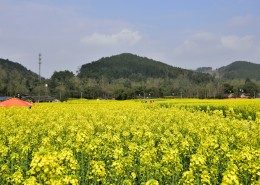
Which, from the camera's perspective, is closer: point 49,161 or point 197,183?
point 49,161

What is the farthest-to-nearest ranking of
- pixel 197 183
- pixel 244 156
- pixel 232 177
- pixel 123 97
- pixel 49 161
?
pixel 123 97 → pixel 244 156 → pixel 197 183 → pixel 232 177 → pixel 49 161

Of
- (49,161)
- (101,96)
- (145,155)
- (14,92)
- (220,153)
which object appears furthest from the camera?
(101,96)

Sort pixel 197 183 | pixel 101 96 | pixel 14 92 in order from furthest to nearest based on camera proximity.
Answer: pixel 101 96, pixel 14 92, pixel 197 183

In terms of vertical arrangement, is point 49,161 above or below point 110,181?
above

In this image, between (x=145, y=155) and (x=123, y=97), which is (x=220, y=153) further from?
(x=123, y=97)

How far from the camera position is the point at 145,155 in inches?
296

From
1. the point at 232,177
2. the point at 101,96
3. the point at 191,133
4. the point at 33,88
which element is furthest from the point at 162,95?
the point at 232,177

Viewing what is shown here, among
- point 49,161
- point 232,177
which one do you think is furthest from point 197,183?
point 49,161

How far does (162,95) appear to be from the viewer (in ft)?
465

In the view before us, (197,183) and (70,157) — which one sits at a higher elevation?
(70,157)

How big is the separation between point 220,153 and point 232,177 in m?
4.33

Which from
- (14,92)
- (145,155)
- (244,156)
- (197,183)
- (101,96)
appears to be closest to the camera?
(197,183)

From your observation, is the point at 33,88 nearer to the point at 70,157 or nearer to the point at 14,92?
the point at 14,92

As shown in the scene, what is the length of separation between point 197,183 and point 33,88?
408ft
